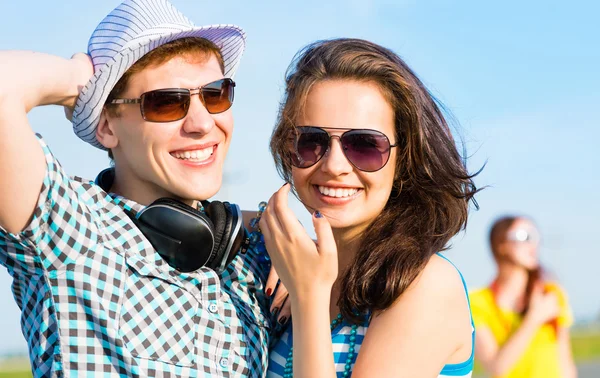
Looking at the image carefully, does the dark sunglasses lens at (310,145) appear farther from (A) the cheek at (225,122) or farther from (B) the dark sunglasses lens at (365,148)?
(A) the cheek at (225,122)

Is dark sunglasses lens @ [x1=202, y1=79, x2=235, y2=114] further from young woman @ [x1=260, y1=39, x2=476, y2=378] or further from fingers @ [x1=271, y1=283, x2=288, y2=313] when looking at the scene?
fingers @ [x1=271, y1=283, x2=288, y2=313]

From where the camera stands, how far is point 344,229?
10.9 ft

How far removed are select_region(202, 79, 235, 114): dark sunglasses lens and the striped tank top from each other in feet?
3.11

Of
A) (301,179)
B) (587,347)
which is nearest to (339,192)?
(301,179)

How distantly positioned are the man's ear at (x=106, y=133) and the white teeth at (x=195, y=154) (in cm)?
26

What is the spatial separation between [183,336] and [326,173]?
0.87 m

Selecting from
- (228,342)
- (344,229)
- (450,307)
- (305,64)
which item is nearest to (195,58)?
(305,64)

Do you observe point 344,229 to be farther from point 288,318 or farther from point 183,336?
point 183,336

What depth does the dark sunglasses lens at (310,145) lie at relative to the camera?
10.3 ft

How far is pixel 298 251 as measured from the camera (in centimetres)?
280

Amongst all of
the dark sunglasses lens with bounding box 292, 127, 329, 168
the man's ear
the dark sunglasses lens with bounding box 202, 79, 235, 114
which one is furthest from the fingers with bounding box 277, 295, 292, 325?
the man's ear

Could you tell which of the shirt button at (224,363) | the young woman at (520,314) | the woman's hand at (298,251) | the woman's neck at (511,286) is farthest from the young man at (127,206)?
the woman's neck at (511,286)

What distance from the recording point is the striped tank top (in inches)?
117

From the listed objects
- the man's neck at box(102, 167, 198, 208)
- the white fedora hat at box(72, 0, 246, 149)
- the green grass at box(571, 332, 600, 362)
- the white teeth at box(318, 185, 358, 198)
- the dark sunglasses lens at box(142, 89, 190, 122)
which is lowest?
the green grass at box(571, 332, 600, 362)
